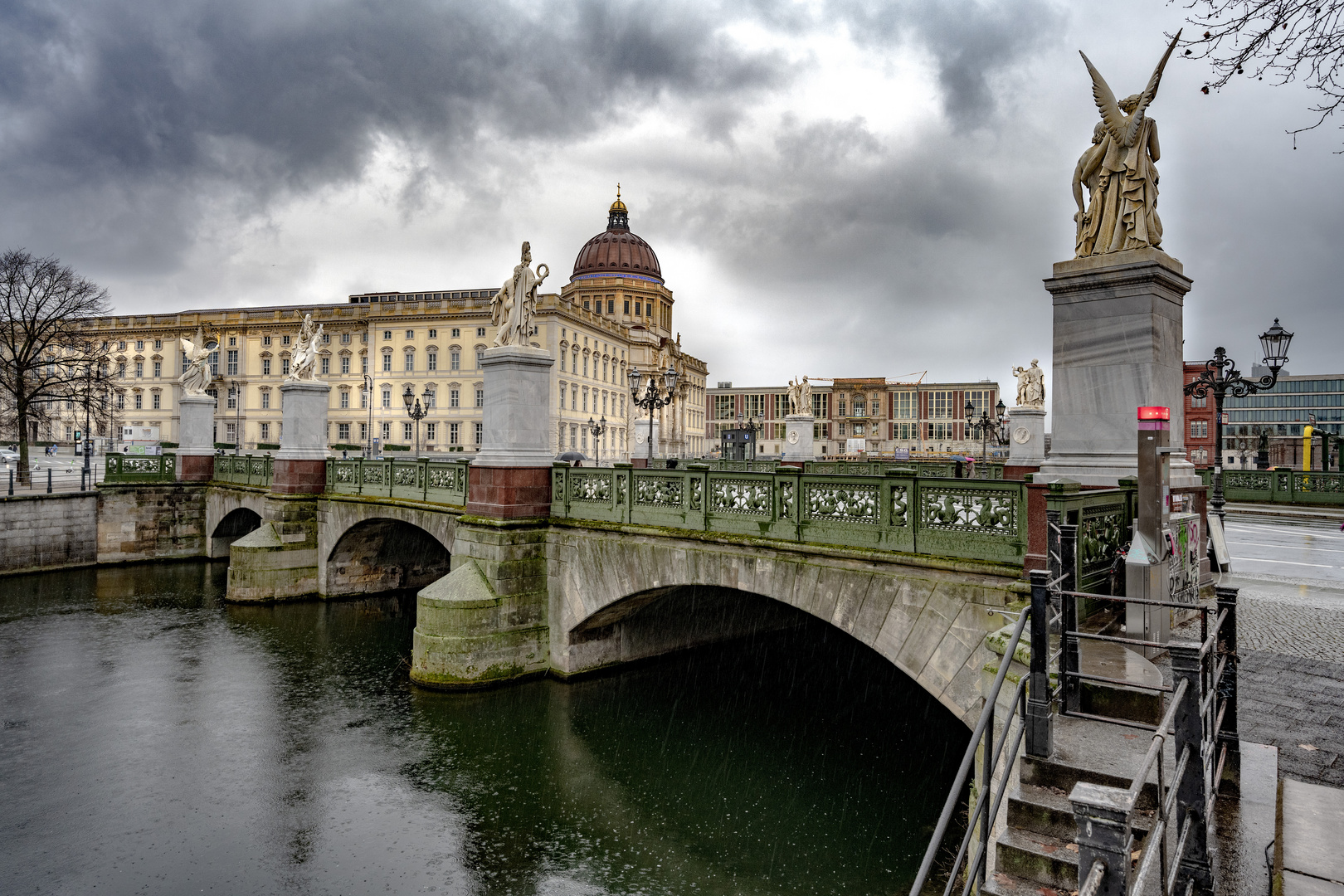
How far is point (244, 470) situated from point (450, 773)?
2079cm

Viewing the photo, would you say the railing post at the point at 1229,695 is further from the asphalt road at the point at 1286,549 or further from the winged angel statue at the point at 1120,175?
the asphalt road at the point at 1286,549

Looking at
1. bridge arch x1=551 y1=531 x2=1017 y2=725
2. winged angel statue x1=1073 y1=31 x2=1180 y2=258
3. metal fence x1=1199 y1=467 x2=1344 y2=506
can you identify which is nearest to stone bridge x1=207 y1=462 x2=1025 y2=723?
bridge arch x1=551 y1=531 x2=1017 y2=725

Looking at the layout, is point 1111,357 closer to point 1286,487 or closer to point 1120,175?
point 1120,175

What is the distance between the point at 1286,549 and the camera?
1806 cm

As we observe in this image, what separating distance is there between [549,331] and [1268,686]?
69.9 meters

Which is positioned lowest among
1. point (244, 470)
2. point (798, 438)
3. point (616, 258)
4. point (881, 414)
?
point (244, 470)

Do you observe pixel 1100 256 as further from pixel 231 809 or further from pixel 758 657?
pixel 231 809

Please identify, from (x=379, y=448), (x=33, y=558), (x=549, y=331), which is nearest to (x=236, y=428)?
(x=379, y=448)

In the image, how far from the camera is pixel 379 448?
65812mm

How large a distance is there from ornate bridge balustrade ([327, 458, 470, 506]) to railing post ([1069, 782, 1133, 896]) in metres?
15.8

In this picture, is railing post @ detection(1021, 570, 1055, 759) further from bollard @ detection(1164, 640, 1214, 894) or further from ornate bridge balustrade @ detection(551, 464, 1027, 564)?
ornate bridge balustrade @ detection(551, 464, 1027, 564)

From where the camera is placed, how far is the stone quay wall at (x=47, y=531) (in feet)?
87.7

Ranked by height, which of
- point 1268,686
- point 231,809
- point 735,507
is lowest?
point 231,809

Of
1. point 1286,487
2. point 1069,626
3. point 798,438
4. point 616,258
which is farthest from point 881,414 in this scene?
point 1069,626
